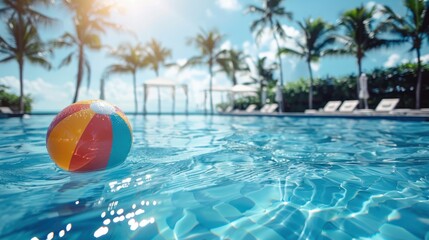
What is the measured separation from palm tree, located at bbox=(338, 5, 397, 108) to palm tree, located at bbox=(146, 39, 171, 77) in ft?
56.5

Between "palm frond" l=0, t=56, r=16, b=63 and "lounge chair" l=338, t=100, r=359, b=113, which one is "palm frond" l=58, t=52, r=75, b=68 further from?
"lounge chair" l=338, t=100, r=359, b=113

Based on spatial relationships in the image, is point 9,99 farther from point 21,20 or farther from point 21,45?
point 21,20

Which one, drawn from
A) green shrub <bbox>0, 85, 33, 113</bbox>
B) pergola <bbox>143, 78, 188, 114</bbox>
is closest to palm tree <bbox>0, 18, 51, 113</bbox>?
green shrub <bbox>0, 85, 33, 113</bbox>

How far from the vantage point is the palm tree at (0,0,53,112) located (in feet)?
53.3

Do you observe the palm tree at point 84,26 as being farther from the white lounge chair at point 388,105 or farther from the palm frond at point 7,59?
the white lounge chair at point 388,105

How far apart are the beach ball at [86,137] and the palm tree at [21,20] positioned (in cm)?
1891

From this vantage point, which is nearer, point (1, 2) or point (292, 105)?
point (1, 2)

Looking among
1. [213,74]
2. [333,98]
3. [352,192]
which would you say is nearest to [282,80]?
[333,98]

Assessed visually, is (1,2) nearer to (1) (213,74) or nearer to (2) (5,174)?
(1) (213,74)

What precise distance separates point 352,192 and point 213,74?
24.4 m

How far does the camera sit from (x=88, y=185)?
238cm

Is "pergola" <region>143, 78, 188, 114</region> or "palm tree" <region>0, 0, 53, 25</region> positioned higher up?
"palm tree" <region>0, 0, 53, 25</region>

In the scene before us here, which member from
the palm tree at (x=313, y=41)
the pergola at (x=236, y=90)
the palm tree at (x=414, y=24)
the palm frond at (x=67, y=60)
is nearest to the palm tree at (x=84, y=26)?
the palm frond at (x=67, y=60)

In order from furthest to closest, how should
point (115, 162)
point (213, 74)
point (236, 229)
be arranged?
point (213, 74)
point (115, 162)
point (236, 229)
